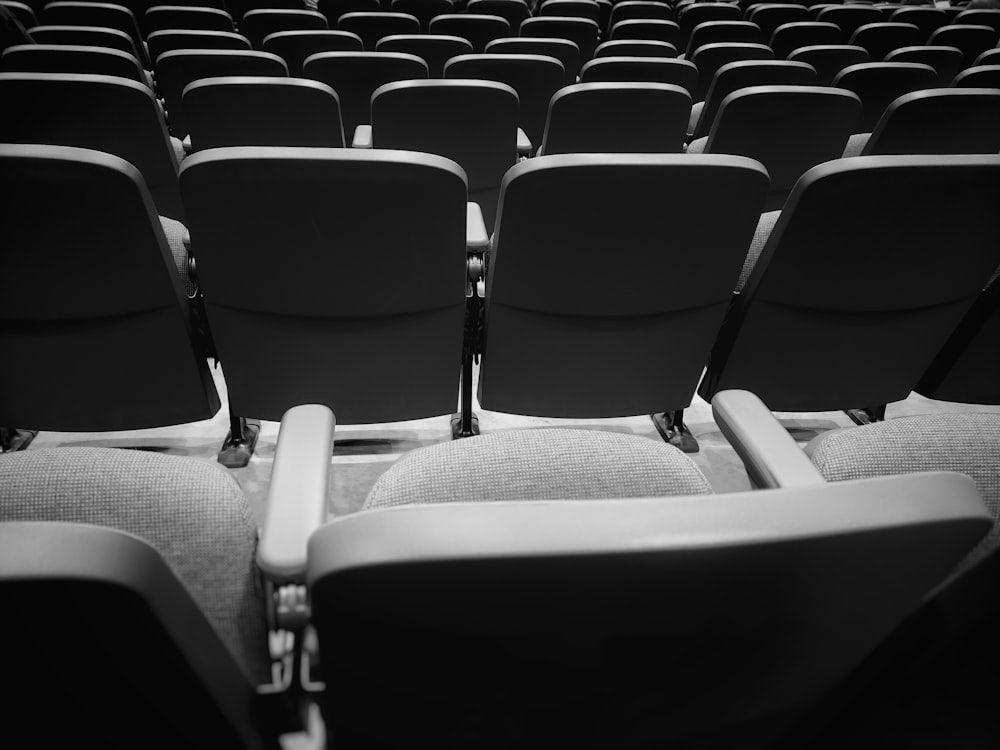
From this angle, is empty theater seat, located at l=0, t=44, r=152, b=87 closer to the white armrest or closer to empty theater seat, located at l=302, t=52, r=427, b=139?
empty theater seat, located at l=302, t=52, r=427, b=139

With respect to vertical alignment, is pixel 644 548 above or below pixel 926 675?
above

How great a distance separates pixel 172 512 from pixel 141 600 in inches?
11.0

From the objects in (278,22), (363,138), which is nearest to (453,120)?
(363,138)

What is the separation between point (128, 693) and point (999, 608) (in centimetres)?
70

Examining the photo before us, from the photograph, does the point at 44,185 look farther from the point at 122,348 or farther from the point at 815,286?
the point at 815,286

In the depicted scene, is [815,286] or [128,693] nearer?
[128,693]

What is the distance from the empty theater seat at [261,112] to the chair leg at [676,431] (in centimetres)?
130

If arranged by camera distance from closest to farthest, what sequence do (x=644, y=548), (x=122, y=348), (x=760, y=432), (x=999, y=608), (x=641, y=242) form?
(x=644, y=548) < (x=999, y=608) < (x=760, y=432) < (x=641, y=242) < (x=122, y=348)

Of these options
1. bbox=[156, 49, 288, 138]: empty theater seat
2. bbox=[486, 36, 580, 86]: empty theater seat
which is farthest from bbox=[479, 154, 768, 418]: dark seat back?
bbox=[486, 36, 580, 86]: empty theater seat

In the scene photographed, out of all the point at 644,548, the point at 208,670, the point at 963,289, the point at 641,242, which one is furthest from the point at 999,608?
the point at 963,289

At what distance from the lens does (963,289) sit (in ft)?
4.46

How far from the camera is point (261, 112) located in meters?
1.94

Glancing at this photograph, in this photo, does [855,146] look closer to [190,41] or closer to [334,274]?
[334,274]

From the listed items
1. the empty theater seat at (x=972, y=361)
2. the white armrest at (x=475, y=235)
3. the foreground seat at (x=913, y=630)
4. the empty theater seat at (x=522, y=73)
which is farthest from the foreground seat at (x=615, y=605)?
the empty theater seat at (x=522, y=73)
